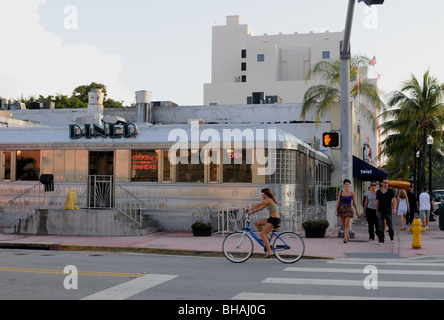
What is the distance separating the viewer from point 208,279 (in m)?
9.23

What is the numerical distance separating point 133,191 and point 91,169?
187 centimetres

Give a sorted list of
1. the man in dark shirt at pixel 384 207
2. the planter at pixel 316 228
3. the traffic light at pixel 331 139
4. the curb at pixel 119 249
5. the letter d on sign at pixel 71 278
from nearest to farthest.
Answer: the letter d on sign at pixel 71 278
the curb at pixel 119 249
the man in dark shirt at pixel 384 207
the traffic light at pixel 331 139
the planter at pixel 316 228

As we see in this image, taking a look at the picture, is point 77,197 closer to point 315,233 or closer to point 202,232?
point 202,232

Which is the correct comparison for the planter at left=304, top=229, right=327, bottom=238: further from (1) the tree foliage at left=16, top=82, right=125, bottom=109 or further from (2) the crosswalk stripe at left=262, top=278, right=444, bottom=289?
(1) the tree foliage at left=16, top=82, right=125, bottom=109

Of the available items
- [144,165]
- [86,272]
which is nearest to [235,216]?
[144,165]

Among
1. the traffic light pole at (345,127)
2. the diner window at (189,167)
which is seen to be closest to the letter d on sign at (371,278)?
the traffic light pole at (345,127)

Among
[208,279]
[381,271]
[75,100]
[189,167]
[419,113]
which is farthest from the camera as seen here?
[75,100]

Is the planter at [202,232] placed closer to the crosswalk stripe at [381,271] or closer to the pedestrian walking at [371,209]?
the pedestrian walking at [371,209]

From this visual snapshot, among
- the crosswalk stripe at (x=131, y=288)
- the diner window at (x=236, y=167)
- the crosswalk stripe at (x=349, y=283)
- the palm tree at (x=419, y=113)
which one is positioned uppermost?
the palm tree at (x=419, y=113)

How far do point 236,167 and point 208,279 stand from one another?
9.85m

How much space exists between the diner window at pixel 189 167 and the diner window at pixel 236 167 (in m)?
0.88

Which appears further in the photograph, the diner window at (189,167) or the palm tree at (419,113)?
the palm tree at (419,113)

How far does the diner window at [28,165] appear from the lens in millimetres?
20219

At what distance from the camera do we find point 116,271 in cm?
1023
